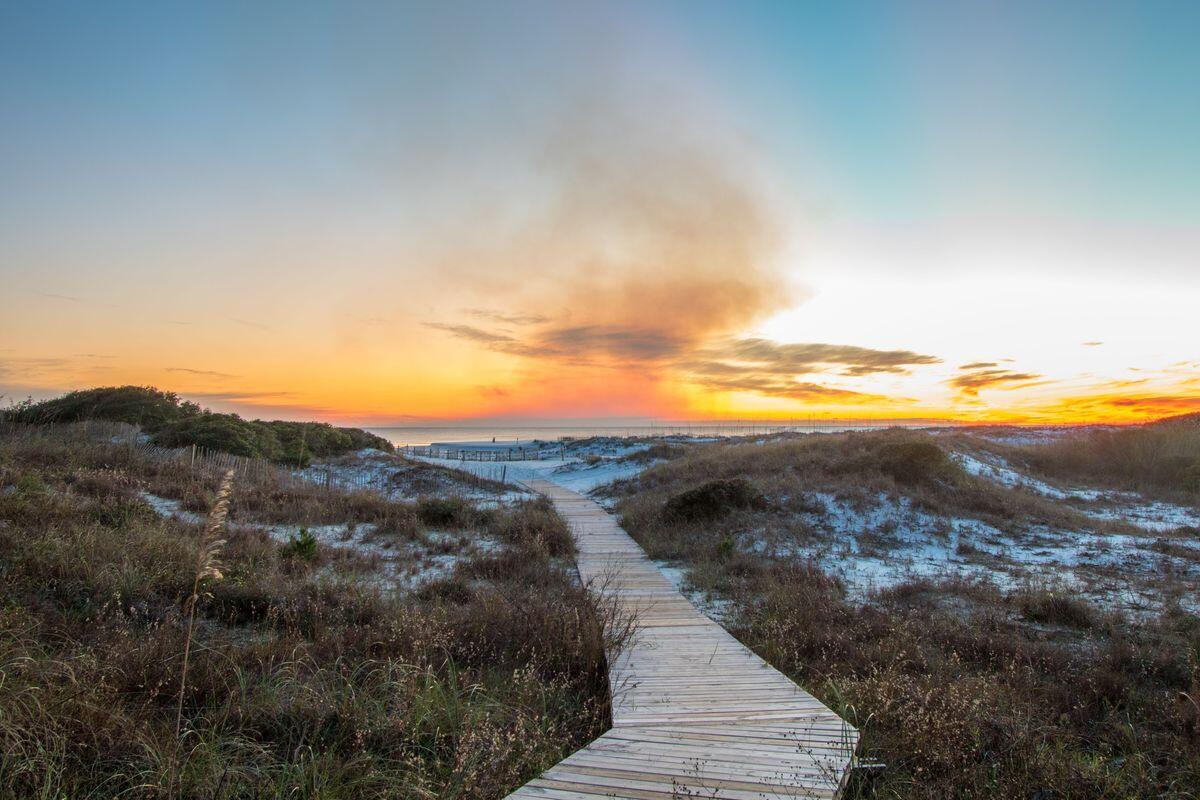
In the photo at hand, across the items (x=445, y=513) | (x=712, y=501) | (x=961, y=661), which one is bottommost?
(x=961, y=661)

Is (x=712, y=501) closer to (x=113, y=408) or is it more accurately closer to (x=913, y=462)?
(x=913, y=462)

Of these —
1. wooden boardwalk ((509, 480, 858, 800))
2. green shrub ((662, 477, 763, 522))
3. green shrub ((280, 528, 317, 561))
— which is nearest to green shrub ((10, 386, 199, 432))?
green shrub ((280, 528, 317, 561))

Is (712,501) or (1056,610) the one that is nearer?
(1056,610)

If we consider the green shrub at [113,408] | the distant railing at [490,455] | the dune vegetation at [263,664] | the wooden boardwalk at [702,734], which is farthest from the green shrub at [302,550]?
the distant railing at [490,455]

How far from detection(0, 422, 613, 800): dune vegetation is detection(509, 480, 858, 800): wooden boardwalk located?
345 millimetres

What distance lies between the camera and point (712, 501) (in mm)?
14836

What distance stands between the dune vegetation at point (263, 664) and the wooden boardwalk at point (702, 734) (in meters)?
0.35

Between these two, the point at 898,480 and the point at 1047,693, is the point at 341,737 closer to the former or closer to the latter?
the point at 1047,693

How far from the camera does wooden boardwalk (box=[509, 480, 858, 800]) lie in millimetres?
3633

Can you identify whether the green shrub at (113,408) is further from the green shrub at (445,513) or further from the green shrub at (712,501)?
the green shrub at (712,501)

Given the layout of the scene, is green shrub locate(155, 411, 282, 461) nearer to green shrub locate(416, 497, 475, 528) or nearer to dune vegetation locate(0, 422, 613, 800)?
green shrub locate(416, 497, 475, 528)

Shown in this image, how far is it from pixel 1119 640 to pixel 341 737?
332 inches

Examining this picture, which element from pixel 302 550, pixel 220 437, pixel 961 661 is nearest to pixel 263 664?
pixel 302 550

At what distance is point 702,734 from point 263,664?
3688 millimetres
